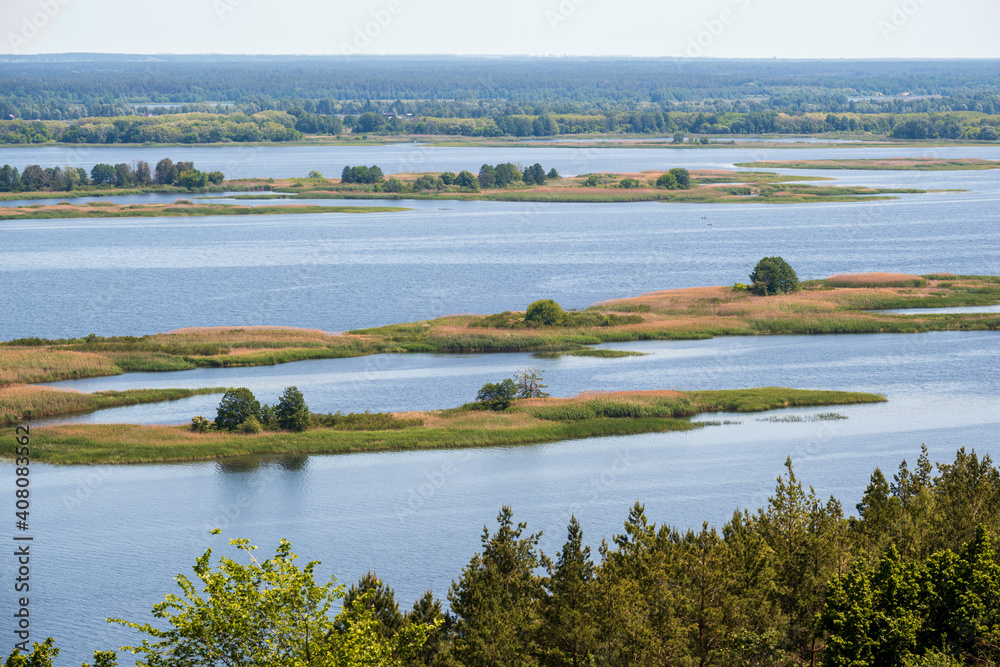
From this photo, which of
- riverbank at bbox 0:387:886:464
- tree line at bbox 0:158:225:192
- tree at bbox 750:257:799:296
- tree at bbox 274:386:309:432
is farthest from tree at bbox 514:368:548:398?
tree line at bbox 0:158:225:192

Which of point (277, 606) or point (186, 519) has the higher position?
point (277, 606)

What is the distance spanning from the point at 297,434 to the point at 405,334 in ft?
72.0

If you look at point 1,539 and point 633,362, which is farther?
point 633,362

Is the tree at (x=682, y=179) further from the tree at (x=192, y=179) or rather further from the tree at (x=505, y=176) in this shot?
the tree at (x=192, y=179)

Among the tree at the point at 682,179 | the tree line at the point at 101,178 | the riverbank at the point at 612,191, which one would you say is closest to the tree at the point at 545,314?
the riverbank at the point at 612,191

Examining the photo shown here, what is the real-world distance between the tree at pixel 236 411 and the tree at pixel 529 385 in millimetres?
13521

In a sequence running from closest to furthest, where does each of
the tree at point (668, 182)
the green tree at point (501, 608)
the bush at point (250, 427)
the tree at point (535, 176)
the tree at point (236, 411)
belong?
the green tree at point (501, 608) → the bush at point (250, 427) → the tree at point (236, 411) → the tree at point (668, 182) → the tree at point (535, 176)

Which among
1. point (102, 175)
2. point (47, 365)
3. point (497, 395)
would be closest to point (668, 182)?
point (102, 175)

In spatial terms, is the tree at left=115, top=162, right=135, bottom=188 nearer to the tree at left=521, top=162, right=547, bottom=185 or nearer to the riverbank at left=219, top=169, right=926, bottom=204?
the riverbank at left=219, top=169, right=926, bottom=204

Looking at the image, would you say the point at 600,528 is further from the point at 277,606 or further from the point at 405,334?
the point at 405,334

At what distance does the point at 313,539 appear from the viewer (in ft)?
141

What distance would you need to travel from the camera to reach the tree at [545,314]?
247 ft

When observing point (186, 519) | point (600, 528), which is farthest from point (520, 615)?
point (186, 519)

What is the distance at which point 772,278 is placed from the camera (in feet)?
273
